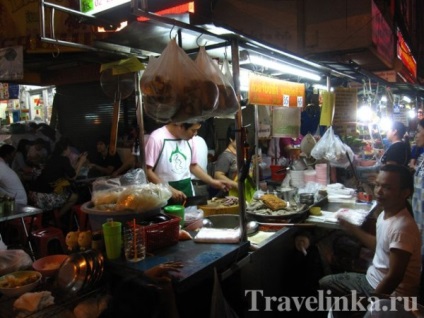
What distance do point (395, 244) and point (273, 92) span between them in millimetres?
2524

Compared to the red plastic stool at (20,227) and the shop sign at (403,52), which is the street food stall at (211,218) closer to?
the red plastic stool at (20,227)

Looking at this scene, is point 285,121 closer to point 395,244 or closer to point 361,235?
point 361,235

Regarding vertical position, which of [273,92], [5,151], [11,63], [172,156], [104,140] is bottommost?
[172,156]

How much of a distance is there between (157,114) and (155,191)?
653 millimetres

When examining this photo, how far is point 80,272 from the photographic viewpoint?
7.05 ft

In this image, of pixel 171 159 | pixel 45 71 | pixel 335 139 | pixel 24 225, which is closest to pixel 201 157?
pixel 171 159

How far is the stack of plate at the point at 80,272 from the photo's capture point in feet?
6.98

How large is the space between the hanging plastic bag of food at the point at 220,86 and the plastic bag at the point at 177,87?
5.3 inches

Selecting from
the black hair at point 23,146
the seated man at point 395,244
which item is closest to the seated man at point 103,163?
the black hair at point 23,146

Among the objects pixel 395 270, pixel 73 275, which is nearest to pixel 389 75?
pixel 395 270

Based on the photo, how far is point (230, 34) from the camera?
271 centimetres

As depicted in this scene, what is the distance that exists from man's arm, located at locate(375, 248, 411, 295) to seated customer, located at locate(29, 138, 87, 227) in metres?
6.29

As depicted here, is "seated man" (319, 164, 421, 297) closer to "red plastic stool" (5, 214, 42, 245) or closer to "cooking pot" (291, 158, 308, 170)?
"cooking pot" (291, 158, 308, 170)

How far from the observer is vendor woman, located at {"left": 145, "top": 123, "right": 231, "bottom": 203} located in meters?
4.37
